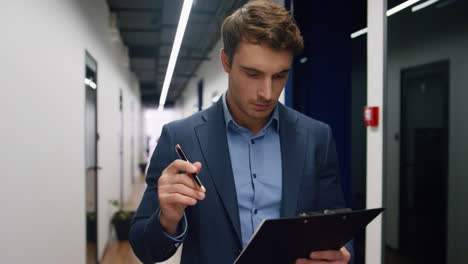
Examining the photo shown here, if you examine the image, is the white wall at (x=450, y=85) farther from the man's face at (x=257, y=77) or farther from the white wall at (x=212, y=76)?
the white wall at (x=212, y=76)

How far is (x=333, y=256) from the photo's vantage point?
2.69 feet

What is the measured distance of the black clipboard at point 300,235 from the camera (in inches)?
26.7

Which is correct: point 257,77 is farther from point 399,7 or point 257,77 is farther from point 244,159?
point 399,7

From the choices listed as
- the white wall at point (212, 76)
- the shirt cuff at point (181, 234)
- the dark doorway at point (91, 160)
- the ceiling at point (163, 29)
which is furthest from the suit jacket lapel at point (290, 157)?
the white wall at point (212, 76)

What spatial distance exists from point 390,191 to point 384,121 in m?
0.43

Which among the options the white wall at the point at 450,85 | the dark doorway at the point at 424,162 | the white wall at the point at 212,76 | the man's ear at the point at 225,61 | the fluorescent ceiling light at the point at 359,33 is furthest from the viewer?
the white wall at the point at 212,76

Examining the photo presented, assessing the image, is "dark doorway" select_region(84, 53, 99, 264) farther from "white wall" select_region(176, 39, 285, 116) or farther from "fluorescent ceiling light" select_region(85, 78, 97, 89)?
"white wall" select_region(176, 39, 285, 116)

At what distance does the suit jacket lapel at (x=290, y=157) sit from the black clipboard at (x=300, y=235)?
18 cm

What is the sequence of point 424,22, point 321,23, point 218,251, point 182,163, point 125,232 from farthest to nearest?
1. point 125,232
2. point 321,23
3. point 424,22
4. point 218,251
5. point 182,163

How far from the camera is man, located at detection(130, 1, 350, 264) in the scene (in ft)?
3.15

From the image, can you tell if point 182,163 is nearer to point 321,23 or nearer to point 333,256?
point 333,256

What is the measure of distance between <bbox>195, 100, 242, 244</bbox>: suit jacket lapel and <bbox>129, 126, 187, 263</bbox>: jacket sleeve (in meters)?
0.11

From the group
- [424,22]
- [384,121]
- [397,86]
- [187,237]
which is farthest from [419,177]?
[187,237]

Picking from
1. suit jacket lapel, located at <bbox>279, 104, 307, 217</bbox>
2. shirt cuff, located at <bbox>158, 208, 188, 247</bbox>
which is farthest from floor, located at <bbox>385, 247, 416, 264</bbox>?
shirt cuff, located at <bbox>158, 208, 188, 247</bbox>
